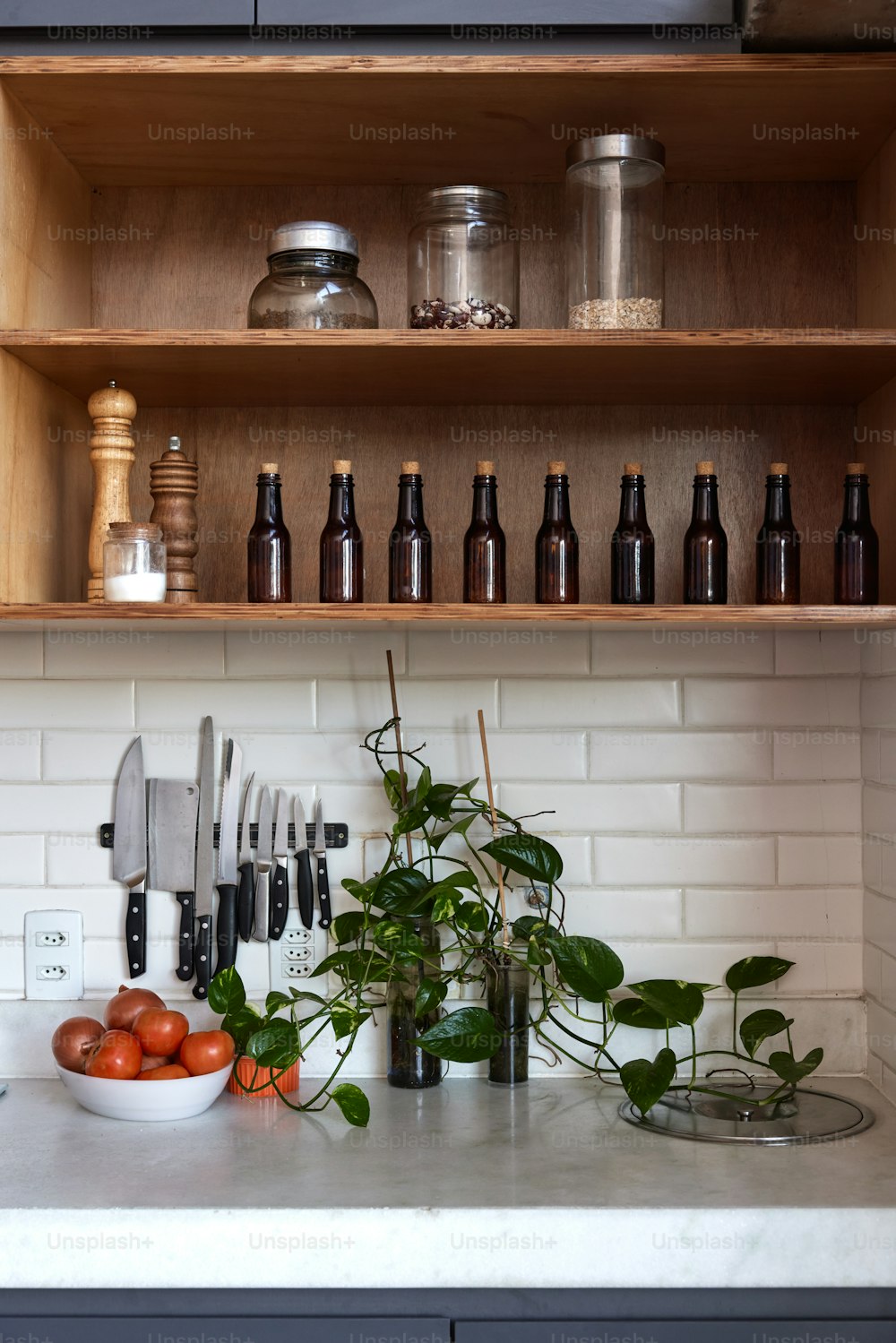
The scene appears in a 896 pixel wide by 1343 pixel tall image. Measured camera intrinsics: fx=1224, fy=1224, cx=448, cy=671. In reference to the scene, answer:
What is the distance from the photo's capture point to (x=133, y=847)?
6.37 ft

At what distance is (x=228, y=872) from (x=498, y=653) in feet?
1.80

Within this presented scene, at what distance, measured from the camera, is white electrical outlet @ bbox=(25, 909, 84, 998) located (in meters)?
1.94

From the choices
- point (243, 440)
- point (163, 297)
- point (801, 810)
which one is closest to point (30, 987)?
point (243, 440)

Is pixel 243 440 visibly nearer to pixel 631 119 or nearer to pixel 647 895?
pixel 631 119

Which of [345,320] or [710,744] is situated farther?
[710,744]

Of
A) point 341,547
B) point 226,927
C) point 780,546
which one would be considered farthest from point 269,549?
point 780,546

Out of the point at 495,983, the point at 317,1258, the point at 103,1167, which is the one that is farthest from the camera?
the point at 495,983

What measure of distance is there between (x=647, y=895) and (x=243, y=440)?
0.97 metres

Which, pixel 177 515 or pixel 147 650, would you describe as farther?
pixel 147 650

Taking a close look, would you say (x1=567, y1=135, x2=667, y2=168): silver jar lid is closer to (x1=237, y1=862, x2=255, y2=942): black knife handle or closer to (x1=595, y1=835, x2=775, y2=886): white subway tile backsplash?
(x1=595, y1=835, x2=775, y2=886): white subway tile backsplash

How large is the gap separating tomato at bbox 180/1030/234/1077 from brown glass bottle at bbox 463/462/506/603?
2.35 feet

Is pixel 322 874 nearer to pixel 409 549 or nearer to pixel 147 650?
pixel 147 650

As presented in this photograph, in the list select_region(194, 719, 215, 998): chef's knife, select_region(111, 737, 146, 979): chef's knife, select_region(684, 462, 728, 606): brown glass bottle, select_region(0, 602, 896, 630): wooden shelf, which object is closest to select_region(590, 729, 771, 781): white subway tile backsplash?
select_region(684, 462, 728, 606): brown glass bottle

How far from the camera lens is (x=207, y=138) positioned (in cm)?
177
